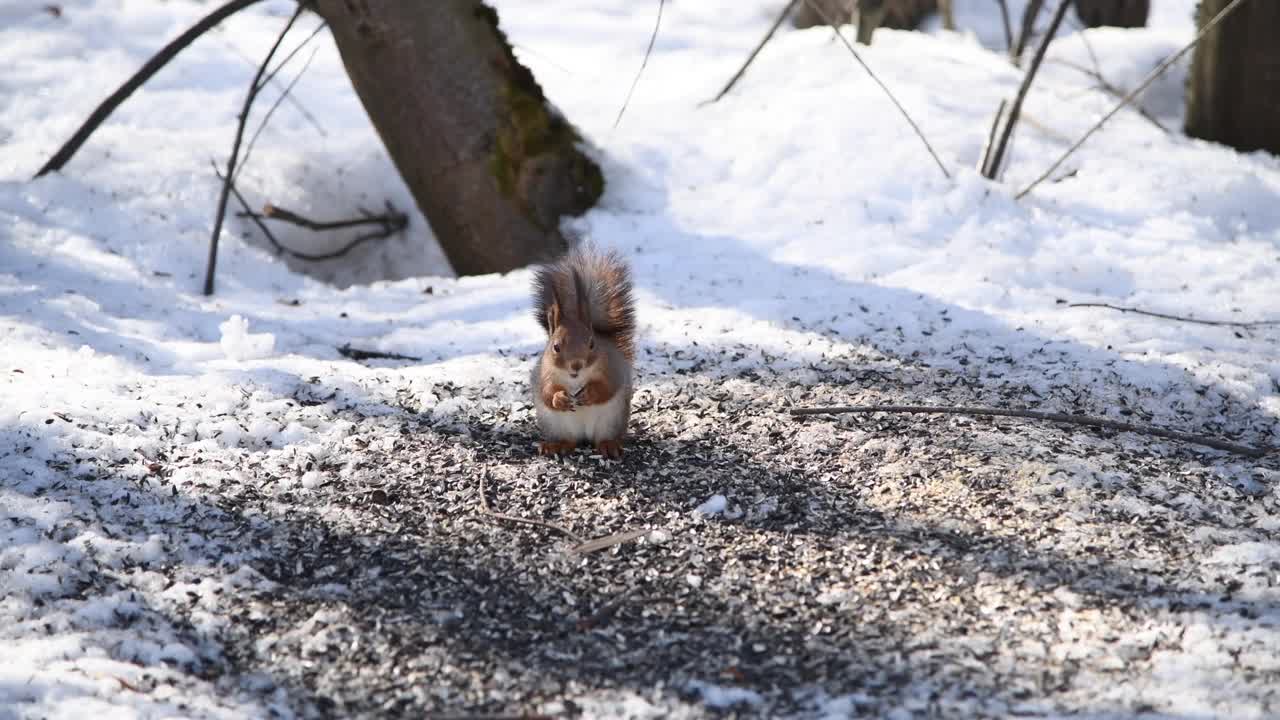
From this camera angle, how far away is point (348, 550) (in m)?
2.90

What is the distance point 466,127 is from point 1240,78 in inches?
139

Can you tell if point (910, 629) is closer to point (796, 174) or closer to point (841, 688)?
point (841, 688)

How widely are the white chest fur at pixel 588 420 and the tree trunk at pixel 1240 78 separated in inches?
150

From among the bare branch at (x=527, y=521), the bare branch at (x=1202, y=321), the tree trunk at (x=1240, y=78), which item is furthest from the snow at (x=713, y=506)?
the tree trunk at (x=1240, y=78)

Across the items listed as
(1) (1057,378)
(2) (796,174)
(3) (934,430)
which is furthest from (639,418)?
(2) (796,174)

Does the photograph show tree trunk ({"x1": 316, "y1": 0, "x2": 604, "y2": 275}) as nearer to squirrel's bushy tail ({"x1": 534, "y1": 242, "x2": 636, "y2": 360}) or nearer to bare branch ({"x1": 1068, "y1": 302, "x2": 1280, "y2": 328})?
squirrel's bushy tail ({"x1": 534, "y1": 242, "x2": 636, "y2": 360})

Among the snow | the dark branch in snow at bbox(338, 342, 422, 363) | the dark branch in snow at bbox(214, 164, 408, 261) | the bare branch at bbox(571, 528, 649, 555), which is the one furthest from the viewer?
the dark branch in snow at bbox(214, 164, 408, 261)

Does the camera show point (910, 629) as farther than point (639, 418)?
No

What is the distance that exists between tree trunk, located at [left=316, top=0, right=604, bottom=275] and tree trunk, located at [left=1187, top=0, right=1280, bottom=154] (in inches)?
116

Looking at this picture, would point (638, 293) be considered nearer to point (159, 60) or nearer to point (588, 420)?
point (588, 420)

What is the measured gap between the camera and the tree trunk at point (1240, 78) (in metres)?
5.49

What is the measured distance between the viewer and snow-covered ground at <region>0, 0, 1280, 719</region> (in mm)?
2607

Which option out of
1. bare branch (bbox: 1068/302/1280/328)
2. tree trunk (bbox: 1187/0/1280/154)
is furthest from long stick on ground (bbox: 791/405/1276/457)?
tree trunk (bbox: 1187/0/1280/154)

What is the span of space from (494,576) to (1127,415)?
1.88m
